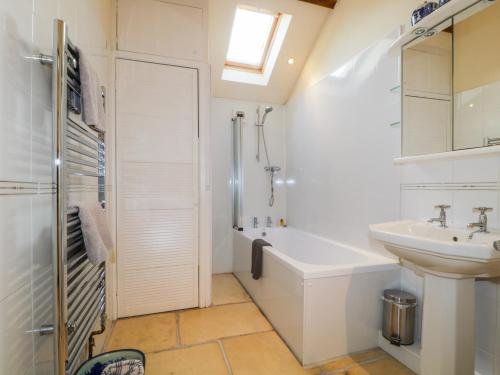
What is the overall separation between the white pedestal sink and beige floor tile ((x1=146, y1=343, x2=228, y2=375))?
1.13 meters

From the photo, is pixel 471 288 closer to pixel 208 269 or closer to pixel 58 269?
pixel 58 269

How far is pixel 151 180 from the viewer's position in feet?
7.32

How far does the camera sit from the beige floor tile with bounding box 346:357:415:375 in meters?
1.57

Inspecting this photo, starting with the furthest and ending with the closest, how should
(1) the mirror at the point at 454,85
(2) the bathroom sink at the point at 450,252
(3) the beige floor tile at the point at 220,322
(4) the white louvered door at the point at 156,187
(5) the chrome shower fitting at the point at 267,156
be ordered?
(5) the chrome shower fitting at the point at 267,156 < (4) the white louvered door at the point at 156,187 < (3) the beige floor tile at the point at 220,322 < (1) the mirror at the point at 454,85 < (2) the bathroom sink at the point at 450,252

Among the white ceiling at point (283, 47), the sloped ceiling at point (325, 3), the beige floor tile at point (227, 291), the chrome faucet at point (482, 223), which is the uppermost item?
the sloped ceiling at point (325, 3)

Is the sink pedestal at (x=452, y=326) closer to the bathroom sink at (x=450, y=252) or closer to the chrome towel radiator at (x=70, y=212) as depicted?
the bathroom sink at (x=450, y=252)

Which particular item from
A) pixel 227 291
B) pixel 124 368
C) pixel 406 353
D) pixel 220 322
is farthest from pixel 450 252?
pixel 227 291

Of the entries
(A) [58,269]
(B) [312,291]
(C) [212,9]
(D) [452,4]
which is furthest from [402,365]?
(C) [212,9]

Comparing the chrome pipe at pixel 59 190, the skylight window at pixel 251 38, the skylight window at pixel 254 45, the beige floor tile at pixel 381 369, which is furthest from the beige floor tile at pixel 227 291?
the skylight window at pixel 251 38

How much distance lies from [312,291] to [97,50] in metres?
2.08

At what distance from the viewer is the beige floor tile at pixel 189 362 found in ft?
5.16

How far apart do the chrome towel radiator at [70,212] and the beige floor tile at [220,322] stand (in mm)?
716

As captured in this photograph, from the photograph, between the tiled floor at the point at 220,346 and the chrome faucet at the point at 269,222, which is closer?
the tiled floor at the point at 220,346

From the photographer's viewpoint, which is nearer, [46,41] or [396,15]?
[46,41]
